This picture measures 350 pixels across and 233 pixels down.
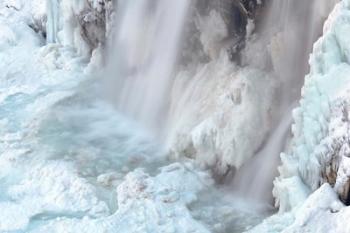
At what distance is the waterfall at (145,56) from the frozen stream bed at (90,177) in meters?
0.30

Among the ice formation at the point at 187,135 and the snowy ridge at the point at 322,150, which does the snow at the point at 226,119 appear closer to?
the ice formation at the point at 187,135

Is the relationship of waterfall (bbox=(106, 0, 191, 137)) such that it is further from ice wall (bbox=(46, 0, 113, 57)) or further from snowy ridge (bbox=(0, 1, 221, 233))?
ice wall (bbox=(46, 0, 113, 57))

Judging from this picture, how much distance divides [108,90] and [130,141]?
2.22m

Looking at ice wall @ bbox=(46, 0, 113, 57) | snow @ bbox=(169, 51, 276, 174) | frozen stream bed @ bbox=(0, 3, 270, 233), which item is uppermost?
ice wall @ bbox=(46, 0, 113, 57)

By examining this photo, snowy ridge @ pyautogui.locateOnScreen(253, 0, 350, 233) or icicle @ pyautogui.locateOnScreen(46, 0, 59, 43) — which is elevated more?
icicle @ pyautogui.locateOnScreen(46, 0, 59, 43)

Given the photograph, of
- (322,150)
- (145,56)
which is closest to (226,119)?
(322,150)

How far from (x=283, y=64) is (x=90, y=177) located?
8.13ft

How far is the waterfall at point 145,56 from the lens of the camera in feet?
29.2

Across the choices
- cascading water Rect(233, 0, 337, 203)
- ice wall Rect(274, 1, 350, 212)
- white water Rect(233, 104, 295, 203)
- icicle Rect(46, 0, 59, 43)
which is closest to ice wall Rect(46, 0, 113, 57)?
icicle Rect(46, 0, 59, 43)

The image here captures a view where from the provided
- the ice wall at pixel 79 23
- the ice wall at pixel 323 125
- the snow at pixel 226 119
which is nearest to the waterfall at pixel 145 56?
the ice wall at pixel 79 23

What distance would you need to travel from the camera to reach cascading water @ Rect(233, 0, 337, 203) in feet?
21.9

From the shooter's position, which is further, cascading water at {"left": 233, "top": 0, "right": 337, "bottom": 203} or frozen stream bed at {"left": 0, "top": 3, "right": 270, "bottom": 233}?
cascading water at {"left": 233, "top": 0, "right": 337, "bottom": 203}

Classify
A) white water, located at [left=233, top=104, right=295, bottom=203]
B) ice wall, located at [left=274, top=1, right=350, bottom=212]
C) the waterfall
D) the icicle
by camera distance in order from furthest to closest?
1. the icicle
2. the waterfall
3. white water, located at [left=233, top=104, right=295, bottom=203]
4. ice wall, located at [left=274, top=1, right=350, bottom=212]

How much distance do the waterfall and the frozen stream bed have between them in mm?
296
